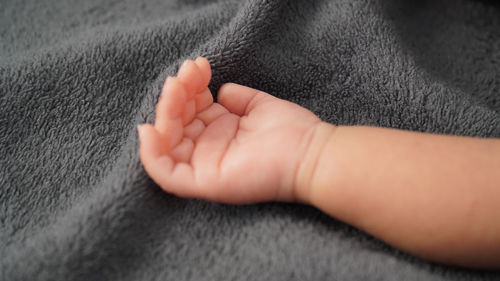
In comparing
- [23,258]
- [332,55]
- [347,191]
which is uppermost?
[332,55]

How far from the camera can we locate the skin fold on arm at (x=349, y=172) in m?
0.52

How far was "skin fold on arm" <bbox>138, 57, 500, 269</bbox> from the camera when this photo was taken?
0.52 meters

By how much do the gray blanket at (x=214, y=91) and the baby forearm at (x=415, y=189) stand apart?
1.9 inches

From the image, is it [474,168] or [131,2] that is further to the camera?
[131,2]

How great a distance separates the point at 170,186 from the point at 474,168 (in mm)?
436

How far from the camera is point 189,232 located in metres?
0.60

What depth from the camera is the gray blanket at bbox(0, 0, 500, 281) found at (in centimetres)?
56

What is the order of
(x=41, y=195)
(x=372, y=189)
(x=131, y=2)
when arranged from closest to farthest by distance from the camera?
1. (x=372, y=189)
2. (x=41, y=195)
3. (x=131, y=2)

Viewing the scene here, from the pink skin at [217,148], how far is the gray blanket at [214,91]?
5cm

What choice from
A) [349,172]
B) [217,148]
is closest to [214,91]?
[217,148]

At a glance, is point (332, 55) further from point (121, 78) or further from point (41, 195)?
point (41, 195)

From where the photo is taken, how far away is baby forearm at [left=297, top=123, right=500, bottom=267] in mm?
515

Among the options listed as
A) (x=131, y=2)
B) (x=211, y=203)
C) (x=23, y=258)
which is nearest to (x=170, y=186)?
(x=211, y=203)

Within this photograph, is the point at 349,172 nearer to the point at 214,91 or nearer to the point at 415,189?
the point at 415,189
